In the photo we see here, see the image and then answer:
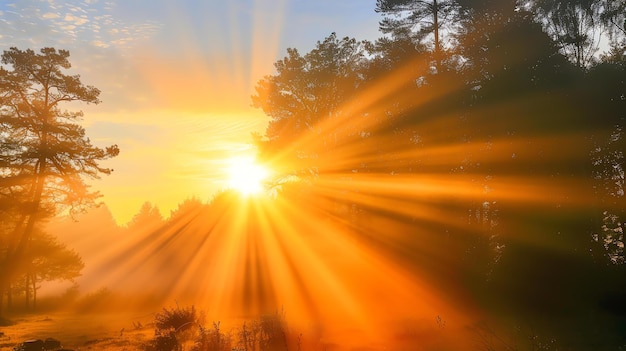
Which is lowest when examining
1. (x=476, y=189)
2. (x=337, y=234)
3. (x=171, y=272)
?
(x=171, y=272)

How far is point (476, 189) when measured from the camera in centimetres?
2114

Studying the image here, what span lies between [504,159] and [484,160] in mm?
1046

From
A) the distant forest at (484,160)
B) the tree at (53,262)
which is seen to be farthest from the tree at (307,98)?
the tree at (53,262)

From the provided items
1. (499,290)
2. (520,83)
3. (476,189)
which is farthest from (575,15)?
(499,290)

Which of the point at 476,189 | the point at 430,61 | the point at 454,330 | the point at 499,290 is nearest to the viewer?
the point at 454,330

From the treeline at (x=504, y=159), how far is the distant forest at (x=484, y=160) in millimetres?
64

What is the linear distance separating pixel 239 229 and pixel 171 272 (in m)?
6.78

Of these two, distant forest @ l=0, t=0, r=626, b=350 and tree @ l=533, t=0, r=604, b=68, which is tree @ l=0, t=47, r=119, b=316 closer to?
distant forest @ l=0, t=0, r=626, b=350

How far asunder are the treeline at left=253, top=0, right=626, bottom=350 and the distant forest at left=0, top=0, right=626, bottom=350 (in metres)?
0.06

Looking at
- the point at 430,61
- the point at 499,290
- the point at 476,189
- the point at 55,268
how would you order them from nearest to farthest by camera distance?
the point at 499,290, the point at 476,189, the point at 430,61, the point at 55,268

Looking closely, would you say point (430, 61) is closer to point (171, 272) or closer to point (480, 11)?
point (480, 11)

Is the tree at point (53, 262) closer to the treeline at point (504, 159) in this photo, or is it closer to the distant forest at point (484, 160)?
the distant forest at point (484, 160)

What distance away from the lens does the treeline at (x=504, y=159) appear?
1731 cm

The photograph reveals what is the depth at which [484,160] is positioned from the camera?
20.9 m
